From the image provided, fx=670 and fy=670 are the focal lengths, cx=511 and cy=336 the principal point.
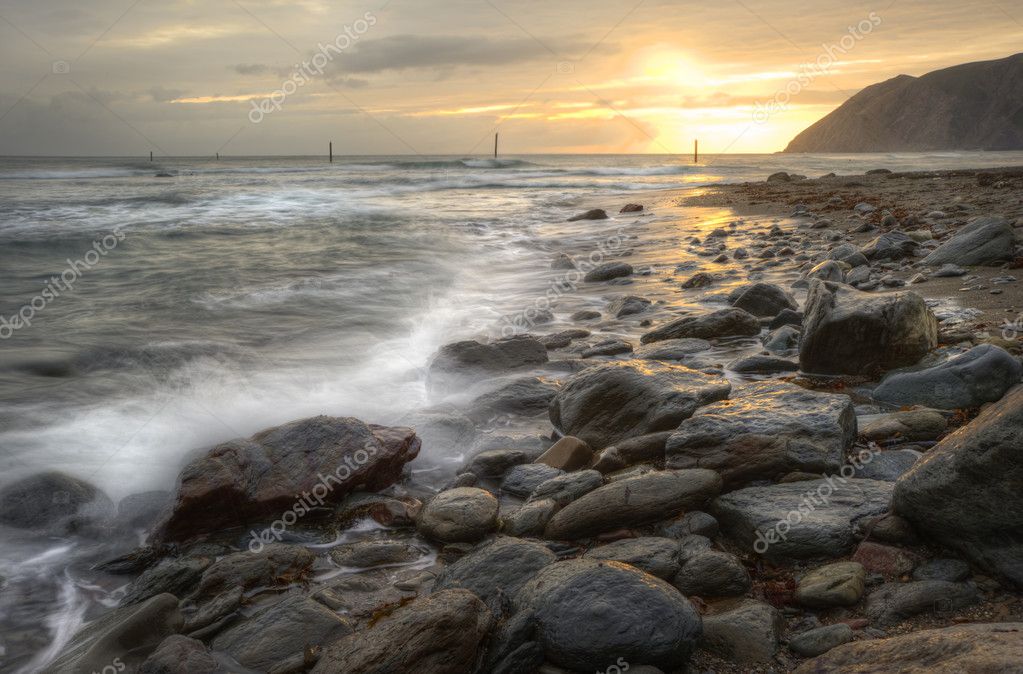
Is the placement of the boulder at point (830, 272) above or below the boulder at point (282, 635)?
above

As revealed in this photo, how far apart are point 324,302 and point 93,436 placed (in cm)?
575

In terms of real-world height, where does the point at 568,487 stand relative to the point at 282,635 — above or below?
above

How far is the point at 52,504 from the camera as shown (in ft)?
15.5

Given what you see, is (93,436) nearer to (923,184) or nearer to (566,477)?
(566,477)

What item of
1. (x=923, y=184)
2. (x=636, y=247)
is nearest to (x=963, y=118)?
(x=923, y=184)

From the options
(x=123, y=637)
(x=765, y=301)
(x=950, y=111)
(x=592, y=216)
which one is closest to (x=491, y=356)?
(x=765, y=301)

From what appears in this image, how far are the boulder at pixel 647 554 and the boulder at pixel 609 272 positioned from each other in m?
8.91

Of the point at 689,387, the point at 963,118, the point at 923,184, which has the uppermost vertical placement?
the point at 963,118

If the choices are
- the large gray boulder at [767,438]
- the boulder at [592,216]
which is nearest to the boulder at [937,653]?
the large gray boulder at [767,438]

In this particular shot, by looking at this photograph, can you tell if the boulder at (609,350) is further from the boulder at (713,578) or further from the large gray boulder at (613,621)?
the large gray boulder at (613,621)

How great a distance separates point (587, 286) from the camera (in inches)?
464

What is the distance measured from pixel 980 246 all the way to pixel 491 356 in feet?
20.8

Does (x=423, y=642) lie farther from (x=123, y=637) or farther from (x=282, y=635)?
(x=123, y=637)

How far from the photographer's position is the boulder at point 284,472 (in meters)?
4.31
